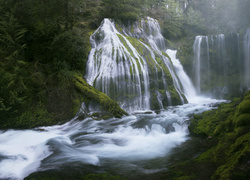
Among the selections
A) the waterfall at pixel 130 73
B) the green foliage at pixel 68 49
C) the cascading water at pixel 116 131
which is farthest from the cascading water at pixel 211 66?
the green foliage at pixel 68 49

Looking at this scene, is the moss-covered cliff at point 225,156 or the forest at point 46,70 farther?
the forest at point 46,70

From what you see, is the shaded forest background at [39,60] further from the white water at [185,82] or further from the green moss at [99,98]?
the white water at [185,82]

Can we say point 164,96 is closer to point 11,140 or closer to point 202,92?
point 202,92

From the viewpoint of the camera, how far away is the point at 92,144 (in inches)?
248

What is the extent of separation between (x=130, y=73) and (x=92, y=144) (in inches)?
225

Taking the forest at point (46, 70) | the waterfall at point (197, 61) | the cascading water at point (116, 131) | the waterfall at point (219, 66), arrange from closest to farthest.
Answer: the cascading water at point (116, 131)
the forest at point (46, 70)
the waterfall at point (219, 66)
the waterfall at point (197, 61)

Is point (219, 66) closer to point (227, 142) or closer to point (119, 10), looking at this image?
point (119, 10)

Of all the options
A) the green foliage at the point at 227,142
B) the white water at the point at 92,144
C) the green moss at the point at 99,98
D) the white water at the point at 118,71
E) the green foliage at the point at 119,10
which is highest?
the green foliage at the point at 119,10

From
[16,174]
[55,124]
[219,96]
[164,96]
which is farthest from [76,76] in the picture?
[219,96]

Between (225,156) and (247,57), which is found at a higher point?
(247,57)

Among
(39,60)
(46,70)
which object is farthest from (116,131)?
(39,60)

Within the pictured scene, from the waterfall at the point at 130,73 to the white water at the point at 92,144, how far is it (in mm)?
2191

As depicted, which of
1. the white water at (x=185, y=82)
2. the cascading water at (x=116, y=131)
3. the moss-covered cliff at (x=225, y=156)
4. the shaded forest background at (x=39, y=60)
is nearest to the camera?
the moss-covered cliff at (x=225, y=156)

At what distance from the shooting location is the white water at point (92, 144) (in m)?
4.80
